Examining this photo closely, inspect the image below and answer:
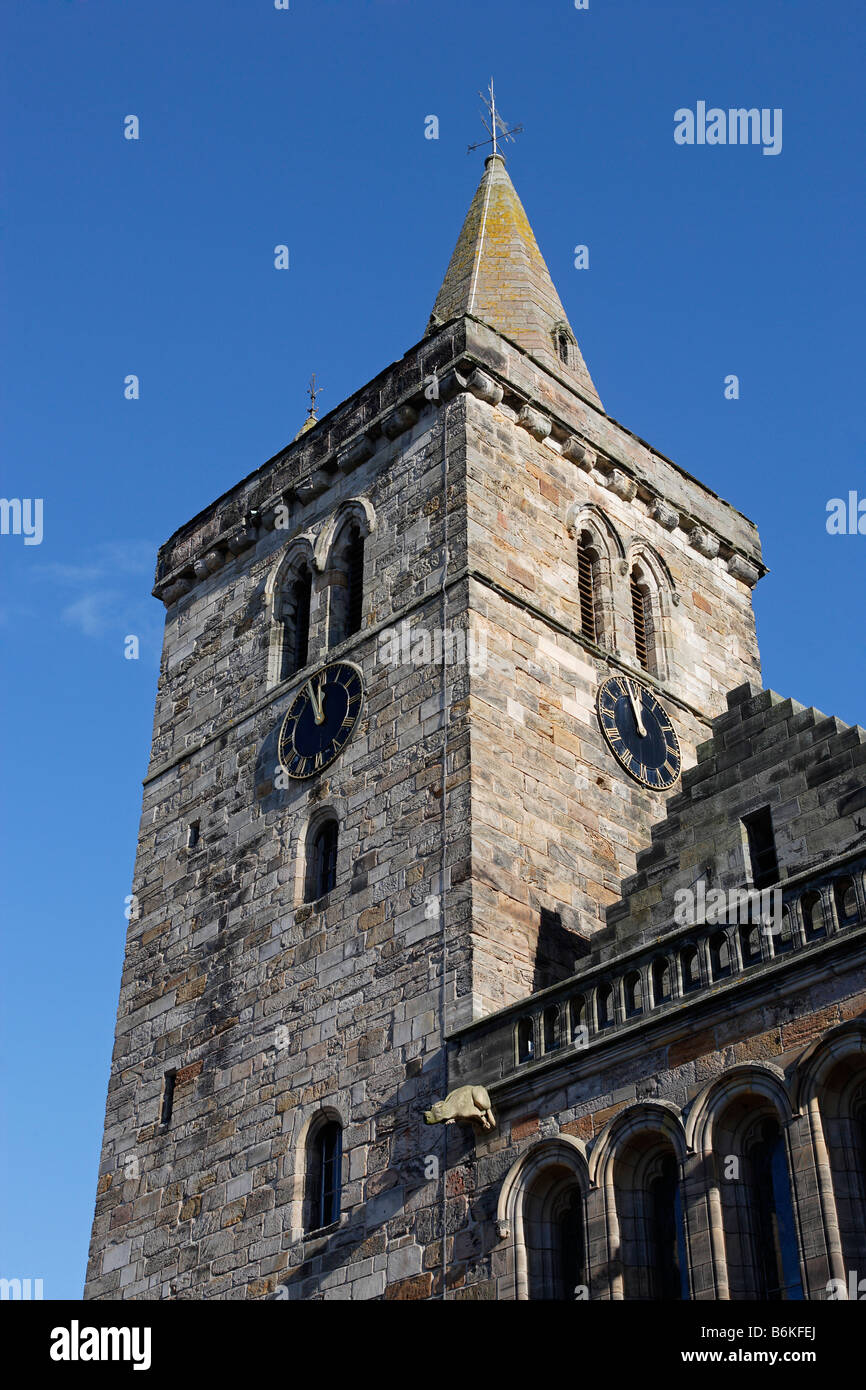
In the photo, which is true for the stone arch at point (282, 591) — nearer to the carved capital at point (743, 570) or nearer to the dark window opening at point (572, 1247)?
the carved capital at point (743, 570)

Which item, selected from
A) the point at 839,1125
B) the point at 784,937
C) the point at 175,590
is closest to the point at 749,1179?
the point at 839,1125

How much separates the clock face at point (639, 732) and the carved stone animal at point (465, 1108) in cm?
736

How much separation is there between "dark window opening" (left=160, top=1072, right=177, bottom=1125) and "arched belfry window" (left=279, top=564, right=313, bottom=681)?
6353mm

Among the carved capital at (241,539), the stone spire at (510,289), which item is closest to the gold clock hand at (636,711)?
the stone spire at (510,289)

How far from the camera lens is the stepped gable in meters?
18.9

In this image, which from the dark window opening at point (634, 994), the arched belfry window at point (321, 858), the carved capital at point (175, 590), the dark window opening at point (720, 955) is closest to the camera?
the dark window opening at point (720, 955)

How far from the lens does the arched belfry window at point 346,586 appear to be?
88.1 ft

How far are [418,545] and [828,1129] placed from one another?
12.2 m

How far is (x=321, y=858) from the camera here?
24.5m

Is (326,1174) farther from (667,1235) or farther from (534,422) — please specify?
(534,422)

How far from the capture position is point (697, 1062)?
685 inches

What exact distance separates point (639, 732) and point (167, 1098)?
8.68 m
